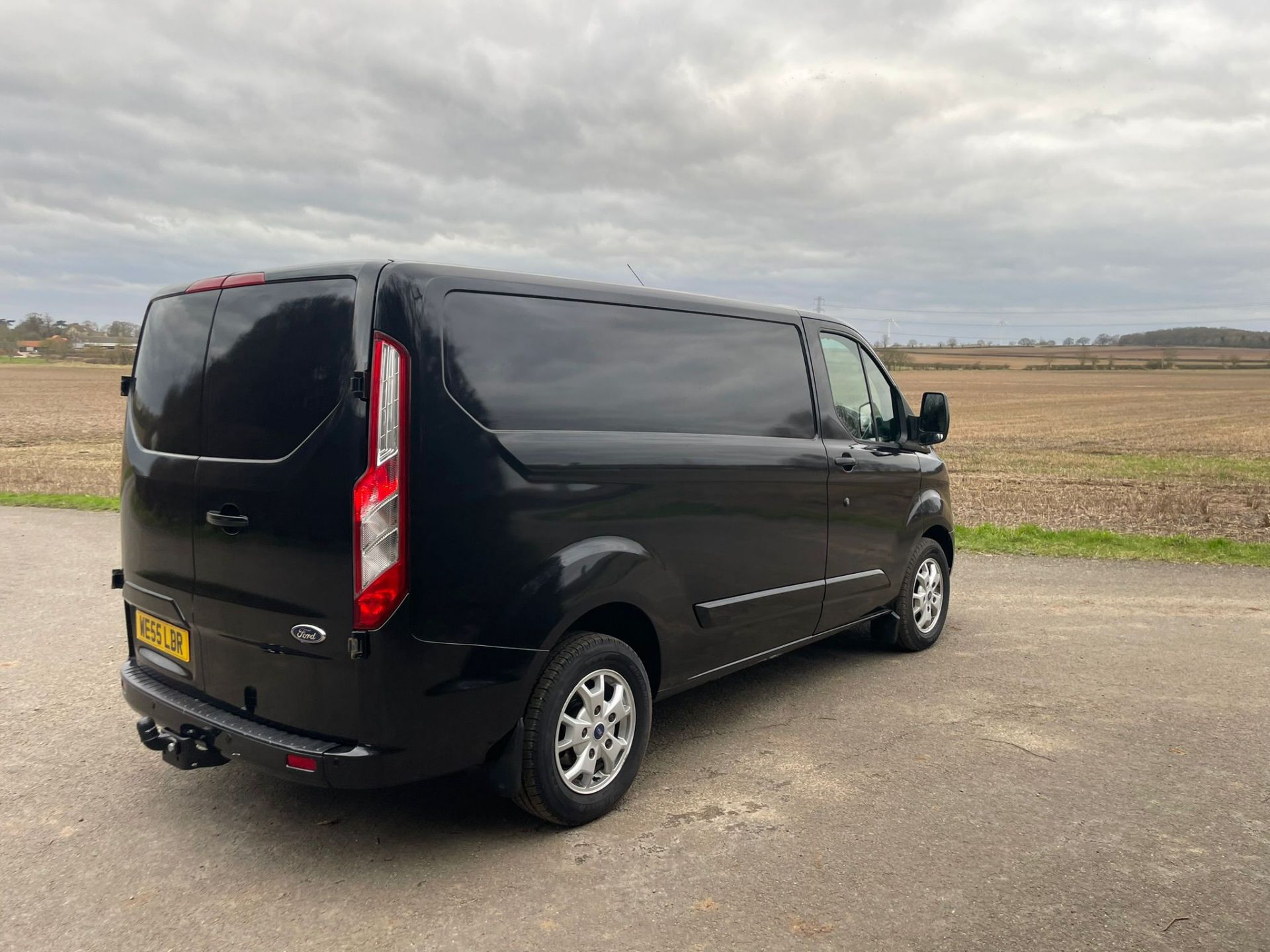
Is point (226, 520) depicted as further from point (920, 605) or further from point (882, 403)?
point (920, 605)

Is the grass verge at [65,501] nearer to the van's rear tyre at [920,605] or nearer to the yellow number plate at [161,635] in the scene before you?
the yellow number plate at [161,635]

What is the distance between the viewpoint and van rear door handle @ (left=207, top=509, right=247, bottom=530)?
3.31 m

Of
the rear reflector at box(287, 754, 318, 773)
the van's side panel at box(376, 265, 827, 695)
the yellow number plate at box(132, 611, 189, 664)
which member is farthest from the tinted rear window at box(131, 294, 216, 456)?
the rear reflector at box(287, 754, 318, 773)

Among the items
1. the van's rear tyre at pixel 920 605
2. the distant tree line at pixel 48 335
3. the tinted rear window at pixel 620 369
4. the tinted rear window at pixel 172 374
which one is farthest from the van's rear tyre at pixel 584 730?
the distant tree line at pixel 48 335

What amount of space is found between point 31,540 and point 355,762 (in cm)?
842

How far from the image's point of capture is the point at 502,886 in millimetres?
3180

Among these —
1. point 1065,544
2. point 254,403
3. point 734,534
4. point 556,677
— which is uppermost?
point 254,403

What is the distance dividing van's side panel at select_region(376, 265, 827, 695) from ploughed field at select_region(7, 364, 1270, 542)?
8558mm

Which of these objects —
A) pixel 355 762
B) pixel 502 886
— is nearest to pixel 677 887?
pixel 502 886

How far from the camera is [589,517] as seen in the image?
140 inches

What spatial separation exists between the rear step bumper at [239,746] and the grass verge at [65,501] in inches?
364

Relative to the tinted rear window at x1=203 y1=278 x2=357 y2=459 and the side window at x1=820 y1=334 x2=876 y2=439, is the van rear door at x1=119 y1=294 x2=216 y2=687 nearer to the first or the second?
the tinted rear window at x1=203 y1=278 x2=357 y2=459

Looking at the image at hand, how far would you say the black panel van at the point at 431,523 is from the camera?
310 centimetres

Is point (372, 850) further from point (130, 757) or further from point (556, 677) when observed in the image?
point (130, 757)
